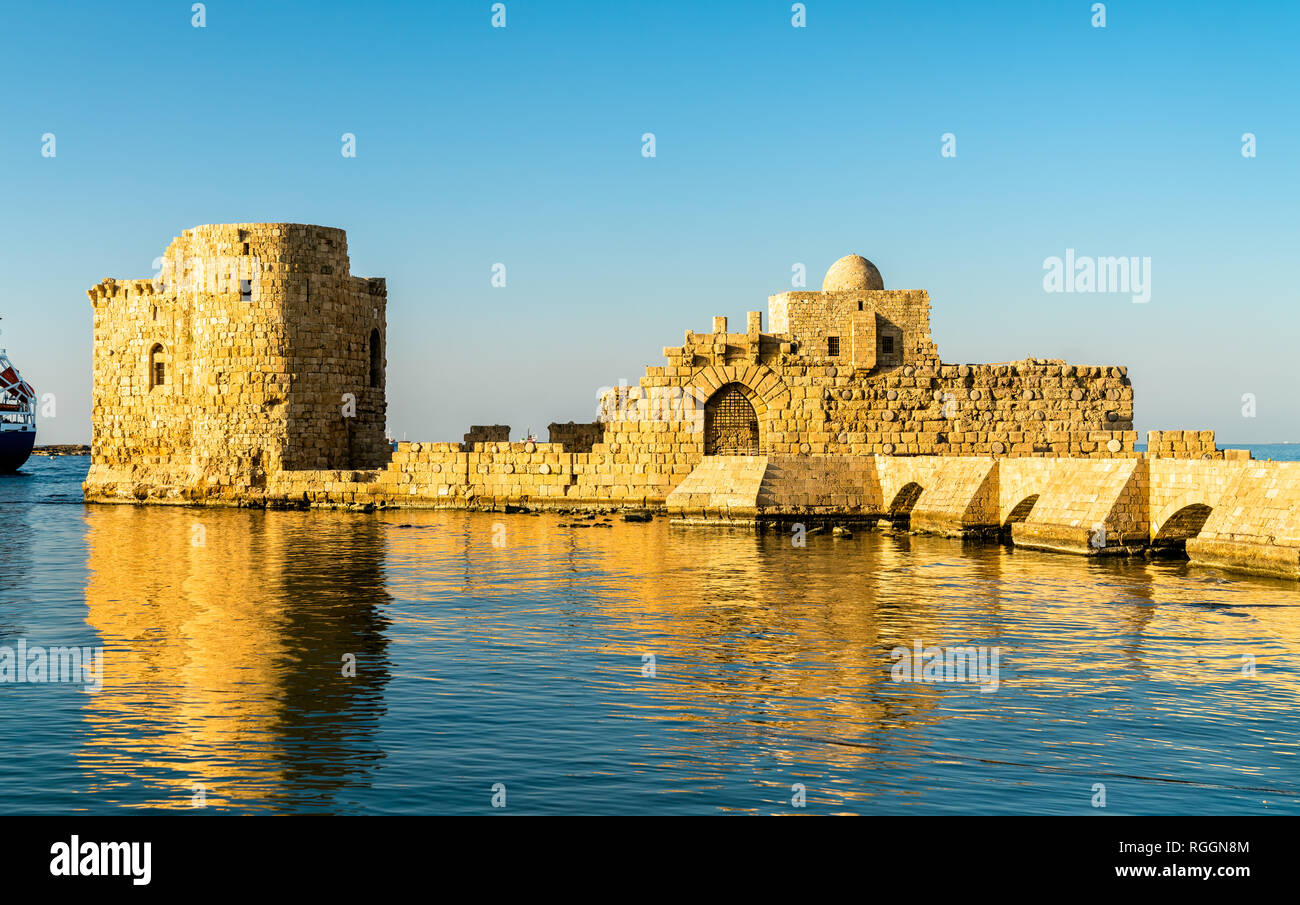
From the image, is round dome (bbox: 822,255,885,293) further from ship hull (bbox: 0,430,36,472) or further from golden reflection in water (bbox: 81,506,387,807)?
ship hull (bbox: 0,430,36,472)

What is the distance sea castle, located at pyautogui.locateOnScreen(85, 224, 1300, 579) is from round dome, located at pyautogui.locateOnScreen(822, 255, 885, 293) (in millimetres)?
2614

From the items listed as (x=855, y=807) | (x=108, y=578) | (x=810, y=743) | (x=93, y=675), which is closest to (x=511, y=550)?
(x=108, y=578)

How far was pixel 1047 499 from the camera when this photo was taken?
19.9 metres

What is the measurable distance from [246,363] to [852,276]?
18.1 meters

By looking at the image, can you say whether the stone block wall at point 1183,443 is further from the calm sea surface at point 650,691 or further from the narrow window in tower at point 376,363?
the narrow window in tower at point 376,363

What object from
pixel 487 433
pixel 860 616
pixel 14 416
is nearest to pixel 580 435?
pixel 487 433

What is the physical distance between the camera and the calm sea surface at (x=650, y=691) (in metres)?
6.99

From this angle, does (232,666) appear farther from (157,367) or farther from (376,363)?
(157,367)

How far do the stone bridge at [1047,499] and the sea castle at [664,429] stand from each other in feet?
0.14

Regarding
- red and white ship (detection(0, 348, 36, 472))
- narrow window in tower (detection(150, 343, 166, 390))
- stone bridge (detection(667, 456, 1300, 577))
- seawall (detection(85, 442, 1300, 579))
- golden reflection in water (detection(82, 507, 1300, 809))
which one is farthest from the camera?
red and white ship (detection(0, 348, 36, 472))

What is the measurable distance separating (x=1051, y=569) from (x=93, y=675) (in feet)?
40.4

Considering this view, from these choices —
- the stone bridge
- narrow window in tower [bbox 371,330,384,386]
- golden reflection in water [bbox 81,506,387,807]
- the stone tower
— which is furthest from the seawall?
golden reflection in water [bbox 81,506,387,807]

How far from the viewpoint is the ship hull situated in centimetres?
6184
